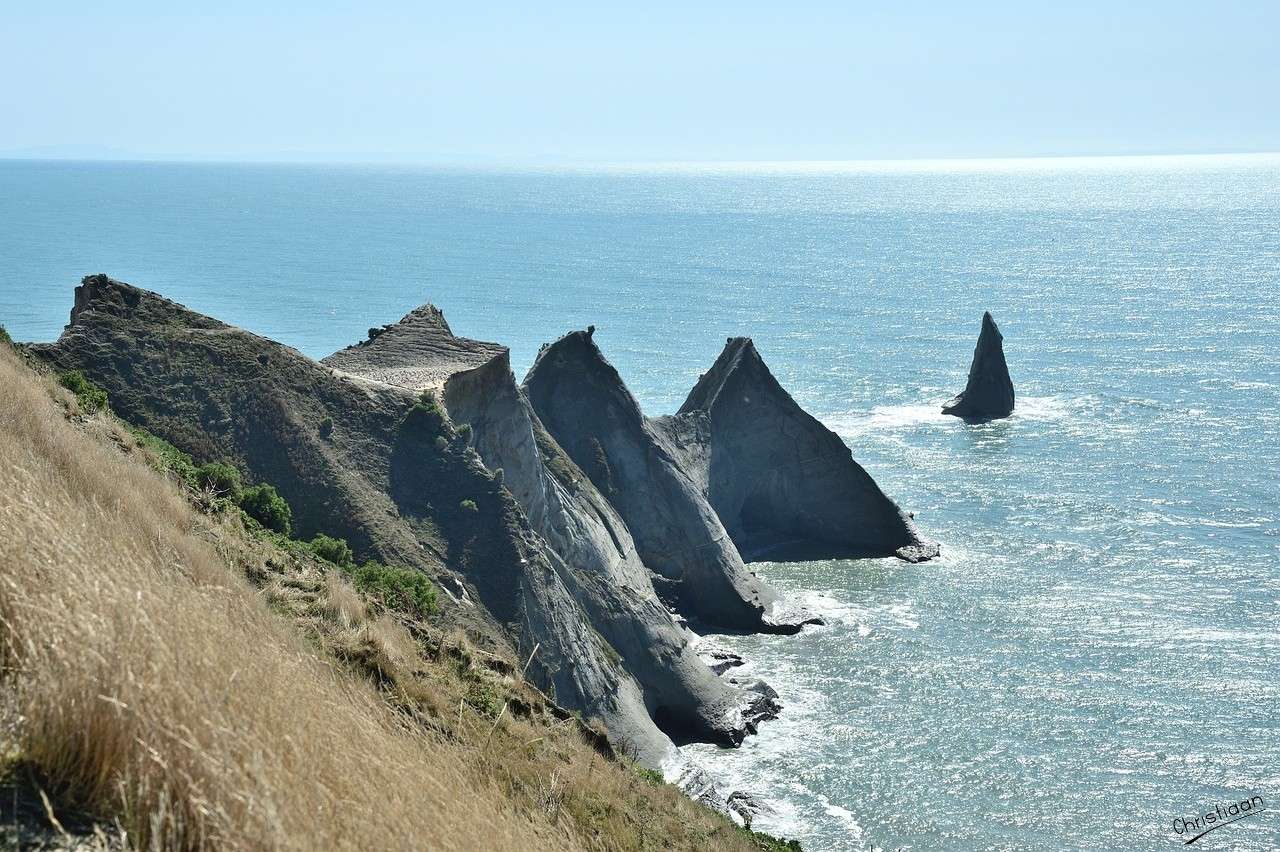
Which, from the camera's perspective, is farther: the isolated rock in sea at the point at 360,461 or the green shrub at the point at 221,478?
the isolated rock in sea at the point at 360,461

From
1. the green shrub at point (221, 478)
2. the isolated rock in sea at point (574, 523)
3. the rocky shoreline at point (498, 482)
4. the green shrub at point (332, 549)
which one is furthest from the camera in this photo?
the isolated rock in sea at point (574, 523)

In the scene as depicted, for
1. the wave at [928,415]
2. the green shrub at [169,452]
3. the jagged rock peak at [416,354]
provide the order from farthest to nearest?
the wave at [928,415] → the jagged rock peak at [416,354] → the green shrub at [169,452]

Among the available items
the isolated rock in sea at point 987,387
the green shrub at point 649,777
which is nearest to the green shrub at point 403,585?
the green shrub at point 649,777

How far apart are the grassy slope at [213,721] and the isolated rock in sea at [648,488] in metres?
40.1

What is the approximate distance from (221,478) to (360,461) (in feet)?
23.6

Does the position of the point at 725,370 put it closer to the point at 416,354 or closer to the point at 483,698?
the point at 416,354

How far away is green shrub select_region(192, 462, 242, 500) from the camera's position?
29300mm

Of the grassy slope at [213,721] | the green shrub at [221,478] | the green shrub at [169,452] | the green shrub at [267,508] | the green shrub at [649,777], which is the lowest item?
the green shrub at [649,777]

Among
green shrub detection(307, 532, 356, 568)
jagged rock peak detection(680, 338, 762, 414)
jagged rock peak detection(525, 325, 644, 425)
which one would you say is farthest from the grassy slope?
jagged rock peak detection(680, 338, 762, 414)

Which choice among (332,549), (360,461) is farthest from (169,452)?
(360,461)

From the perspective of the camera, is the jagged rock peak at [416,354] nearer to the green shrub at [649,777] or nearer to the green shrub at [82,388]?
the green shrub at [82,388]

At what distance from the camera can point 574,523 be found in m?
45.6

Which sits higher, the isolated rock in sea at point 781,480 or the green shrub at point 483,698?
the green shrub at point 483,698

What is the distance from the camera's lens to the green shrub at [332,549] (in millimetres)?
31078
